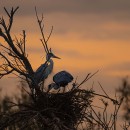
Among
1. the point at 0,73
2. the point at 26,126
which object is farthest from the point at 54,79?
the point at 26,126

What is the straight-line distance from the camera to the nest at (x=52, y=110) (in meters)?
16.4

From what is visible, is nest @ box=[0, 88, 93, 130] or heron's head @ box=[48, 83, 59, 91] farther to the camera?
heron's head @ box=[48, 83, 59, 91]

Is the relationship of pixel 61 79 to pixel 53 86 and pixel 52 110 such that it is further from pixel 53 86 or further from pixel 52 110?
pixel 52 110

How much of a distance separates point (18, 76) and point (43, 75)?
713mm

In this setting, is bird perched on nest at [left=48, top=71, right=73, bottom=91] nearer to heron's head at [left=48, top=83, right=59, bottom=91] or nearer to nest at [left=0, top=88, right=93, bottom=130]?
heron's head at [left=48, top=83, right=59, bottom=91]

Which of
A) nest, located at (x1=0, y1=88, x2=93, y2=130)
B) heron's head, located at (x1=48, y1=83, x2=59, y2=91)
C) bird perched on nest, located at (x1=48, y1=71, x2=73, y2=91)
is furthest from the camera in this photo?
bird perched on nest, located at (x1=48, y1=71, x2=73, y2=91)

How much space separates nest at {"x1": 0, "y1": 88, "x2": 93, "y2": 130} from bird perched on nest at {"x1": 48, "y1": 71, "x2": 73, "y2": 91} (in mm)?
660

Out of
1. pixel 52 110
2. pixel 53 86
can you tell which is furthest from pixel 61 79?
pixel 52 110

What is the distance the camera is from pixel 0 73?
17844 mm

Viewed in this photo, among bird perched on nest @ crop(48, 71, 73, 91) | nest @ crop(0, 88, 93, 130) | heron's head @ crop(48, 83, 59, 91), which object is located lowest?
nest @ crop(0, 88, 93, 130)

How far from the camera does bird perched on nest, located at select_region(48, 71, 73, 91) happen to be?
17828 mm

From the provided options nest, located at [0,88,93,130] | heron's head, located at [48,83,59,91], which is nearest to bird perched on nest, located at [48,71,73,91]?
heron's head, located at [48,83,59,91]

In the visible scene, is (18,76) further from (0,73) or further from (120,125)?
(120,125)

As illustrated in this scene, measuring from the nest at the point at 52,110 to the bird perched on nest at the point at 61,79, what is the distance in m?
0.66
